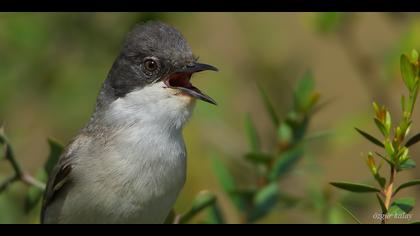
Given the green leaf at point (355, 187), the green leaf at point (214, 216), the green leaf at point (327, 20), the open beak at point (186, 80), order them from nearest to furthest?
the green leaf at point (355, 187) → the green leaf at point (214, 216) → the open beak at point (186, 80) → the green leaf at point (327, 20)

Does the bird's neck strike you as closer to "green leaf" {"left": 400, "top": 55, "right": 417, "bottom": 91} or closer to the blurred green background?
the blurred green background

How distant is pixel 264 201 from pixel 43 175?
1215mm

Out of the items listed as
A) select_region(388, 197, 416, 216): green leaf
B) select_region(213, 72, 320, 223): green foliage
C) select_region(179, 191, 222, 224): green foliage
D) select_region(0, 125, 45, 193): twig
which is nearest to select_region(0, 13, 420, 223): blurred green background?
Result: select_region(213, 72, 320, 223): green foliage

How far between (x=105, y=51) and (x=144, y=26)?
3.86 feet

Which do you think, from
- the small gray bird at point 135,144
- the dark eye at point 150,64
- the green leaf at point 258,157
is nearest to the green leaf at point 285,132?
the green leaf at point 258,157

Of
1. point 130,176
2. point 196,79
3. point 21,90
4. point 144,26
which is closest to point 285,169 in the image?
point 130,176

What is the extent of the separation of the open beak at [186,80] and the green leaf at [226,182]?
1.21 feet

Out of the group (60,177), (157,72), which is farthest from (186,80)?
(60,177)

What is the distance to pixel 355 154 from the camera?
20.9ft

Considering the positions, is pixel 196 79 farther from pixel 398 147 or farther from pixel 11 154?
pixel 398 147

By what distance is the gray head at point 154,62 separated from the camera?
4.10 meters

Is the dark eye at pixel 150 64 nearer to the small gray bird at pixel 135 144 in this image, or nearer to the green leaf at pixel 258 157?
the small gray bird at pixel 135 144

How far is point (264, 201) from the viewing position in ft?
12.2

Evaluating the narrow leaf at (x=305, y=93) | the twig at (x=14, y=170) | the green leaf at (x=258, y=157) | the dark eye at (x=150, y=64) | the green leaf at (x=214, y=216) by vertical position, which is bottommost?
the green leaf at (x=214, y=216)
